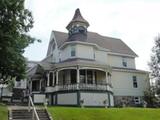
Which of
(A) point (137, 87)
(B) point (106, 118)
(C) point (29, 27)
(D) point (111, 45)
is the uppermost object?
(D) point (111, 45)

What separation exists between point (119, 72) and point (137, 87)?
3.48 metres

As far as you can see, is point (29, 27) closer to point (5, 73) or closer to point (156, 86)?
point (5, 73)

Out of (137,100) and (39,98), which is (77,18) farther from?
(137,100)

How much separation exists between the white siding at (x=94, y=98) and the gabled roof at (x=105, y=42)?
29.7 ft

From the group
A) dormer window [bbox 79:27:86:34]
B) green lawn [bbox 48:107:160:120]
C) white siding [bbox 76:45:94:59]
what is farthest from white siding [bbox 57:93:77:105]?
dormer window [bbox 79:27:86:34]

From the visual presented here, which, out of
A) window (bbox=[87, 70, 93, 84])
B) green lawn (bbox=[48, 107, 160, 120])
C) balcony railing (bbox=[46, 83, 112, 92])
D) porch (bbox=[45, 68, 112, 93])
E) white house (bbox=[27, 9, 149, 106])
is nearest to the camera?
green lawn (bbox=[48, 107, 160, 120])

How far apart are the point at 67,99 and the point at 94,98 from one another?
3.01 meters

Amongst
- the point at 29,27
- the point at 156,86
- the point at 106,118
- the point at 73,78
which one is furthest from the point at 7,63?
the point at 156,86

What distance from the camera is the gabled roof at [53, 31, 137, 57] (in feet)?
118

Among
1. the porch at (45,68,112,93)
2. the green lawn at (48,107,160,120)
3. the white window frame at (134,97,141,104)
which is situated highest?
the porch at (45,68,112,93)

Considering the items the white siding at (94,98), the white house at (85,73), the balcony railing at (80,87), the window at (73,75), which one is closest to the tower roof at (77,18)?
the white house at (85,73)

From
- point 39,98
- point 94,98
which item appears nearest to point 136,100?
point 94,98

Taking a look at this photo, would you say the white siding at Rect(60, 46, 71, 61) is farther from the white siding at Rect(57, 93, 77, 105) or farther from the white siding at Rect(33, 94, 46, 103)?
the white siding at Rect(33, 94, 46, 103)

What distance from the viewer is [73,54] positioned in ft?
108
